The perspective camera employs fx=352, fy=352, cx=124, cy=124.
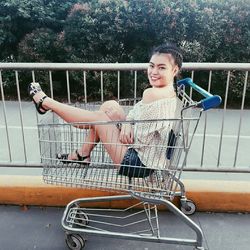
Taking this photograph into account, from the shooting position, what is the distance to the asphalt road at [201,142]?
498cm

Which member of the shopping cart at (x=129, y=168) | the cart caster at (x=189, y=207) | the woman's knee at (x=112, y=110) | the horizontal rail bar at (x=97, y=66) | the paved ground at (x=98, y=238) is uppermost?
the horizontal rail bar at (x=97, y=66)

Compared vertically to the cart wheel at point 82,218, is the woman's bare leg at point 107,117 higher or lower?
higher

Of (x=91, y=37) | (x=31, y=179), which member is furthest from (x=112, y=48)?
(x=31, y=179)

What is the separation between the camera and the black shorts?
7.79 feet

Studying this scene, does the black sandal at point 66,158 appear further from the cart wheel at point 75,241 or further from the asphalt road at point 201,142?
the asphalt road at point 201,142

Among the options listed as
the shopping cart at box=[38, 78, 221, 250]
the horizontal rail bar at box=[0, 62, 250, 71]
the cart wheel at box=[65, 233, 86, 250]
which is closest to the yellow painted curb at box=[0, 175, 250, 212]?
the shopping cart at box=[38, 78, 221, 250]

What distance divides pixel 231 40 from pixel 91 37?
126 inches

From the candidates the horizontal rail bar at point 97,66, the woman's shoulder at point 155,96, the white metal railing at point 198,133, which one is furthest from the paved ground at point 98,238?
the horizontal rail bar at point 97,66

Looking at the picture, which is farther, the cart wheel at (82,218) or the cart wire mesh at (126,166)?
the cart wheel at (82,218)

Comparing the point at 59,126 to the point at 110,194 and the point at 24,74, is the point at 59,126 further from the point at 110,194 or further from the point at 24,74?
the point at 24,74

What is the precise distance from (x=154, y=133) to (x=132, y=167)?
0.91ft

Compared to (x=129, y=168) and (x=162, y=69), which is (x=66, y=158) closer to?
(x=129, y=168)

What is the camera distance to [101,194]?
3.15 m

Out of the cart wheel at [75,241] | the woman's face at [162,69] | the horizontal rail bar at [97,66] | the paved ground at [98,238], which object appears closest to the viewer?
the woman's face at [162,69]
